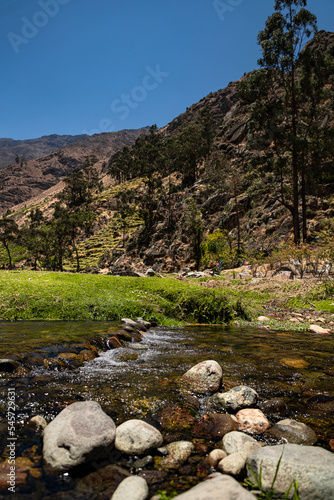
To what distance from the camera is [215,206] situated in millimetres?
60594

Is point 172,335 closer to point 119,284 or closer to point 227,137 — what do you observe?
point 119,284

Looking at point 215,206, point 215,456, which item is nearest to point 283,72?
point 215,206

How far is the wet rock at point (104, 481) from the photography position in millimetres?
3092

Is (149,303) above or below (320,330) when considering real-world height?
above

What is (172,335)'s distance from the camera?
37.7 feet

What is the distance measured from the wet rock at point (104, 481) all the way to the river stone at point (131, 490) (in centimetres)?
19

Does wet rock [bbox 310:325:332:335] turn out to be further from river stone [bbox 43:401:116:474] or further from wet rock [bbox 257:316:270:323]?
river stone [bbox 43:401:116:474]

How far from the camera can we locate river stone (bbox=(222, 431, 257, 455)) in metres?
3.81

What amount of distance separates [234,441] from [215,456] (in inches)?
14.6

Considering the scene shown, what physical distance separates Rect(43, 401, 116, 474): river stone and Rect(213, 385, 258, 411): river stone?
2272 mm

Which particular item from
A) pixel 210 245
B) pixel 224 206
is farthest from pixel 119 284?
pixel 224 206

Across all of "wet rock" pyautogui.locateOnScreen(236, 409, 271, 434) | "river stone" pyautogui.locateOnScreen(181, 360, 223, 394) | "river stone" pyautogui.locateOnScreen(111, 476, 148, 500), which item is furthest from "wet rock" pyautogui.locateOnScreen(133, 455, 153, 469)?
"river stone" pyautogui.locateOnScreen(181, 360, 223, 394)

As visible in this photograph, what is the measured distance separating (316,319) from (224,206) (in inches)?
1827

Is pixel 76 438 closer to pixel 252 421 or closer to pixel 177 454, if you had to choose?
pixel 177 454
